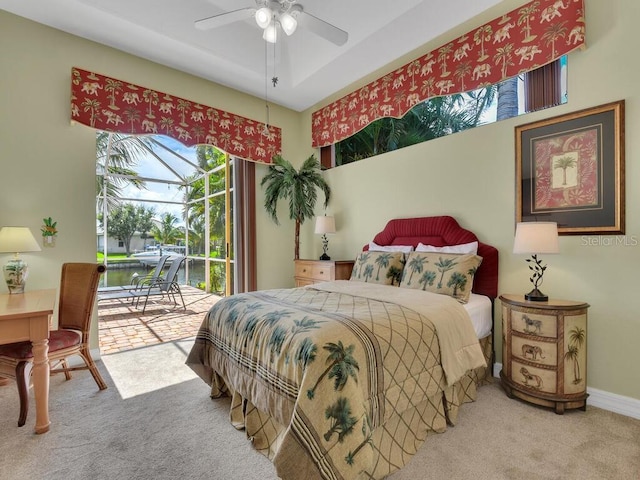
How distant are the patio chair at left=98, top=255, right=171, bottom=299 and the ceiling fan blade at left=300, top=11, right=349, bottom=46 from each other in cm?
434

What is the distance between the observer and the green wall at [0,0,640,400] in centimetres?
222

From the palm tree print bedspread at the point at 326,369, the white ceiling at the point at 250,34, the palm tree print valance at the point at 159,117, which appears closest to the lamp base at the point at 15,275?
the palm tree print valance at the point at 159,117

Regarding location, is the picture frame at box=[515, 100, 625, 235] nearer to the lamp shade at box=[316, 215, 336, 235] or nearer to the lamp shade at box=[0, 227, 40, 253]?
the lamp shade at box=[316, 215, 336, 235]

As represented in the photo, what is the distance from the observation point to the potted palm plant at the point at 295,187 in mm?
4305

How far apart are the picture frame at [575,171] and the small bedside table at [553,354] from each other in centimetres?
68

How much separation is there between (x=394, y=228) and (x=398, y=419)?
2.24 m

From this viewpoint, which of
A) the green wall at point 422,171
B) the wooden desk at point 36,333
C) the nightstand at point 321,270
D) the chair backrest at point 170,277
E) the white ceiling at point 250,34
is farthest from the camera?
the chair backrest at point 170,277

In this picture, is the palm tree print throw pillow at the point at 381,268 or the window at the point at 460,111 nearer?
the window at the point at 460,111

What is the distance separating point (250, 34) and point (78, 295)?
128 inches

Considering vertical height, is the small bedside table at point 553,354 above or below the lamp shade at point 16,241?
below

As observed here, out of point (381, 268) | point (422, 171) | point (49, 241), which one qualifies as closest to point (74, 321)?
point (49, 241)

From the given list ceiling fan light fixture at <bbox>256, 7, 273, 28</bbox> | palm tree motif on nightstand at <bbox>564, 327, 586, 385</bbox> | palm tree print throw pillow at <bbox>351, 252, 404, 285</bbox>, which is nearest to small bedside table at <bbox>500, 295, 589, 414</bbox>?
palm tree motif on nightstand at <bbox>564, 327, 586, 385</bbox>

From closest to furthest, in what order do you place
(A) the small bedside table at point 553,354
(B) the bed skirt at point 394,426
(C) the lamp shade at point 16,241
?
(B) the bed skirt at point 394,426
(A) the small bedside table at point 553,354
(C) the lamp shade at point 16,241

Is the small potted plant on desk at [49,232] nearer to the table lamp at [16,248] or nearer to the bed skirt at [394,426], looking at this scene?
the table lamp at [16,248]
